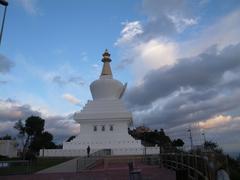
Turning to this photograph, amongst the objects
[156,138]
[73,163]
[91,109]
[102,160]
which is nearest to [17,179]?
[73,163]

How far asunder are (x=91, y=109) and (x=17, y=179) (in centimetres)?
3024

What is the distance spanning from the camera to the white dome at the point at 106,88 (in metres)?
50.9

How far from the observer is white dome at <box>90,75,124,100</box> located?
167 ft

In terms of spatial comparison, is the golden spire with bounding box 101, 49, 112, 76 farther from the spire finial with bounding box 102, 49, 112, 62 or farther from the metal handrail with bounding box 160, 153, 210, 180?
the metal handrail with bounding box 160, 153, 210, 180

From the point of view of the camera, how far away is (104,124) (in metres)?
46.7

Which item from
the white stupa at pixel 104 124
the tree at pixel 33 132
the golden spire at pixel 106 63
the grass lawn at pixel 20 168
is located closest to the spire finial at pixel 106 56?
the golden spire at pixel 106 63

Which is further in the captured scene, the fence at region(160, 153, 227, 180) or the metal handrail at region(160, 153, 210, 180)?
the metal handrail at region(160, 153, 210, 180)

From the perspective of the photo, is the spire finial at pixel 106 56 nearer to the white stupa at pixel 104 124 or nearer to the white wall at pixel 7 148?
the white stupa at pixel 104 124

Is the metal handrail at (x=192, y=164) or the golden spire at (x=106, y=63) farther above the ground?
the golden spire at (x=106, y=63)

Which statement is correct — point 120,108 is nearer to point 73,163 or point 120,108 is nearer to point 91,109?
point 91,109

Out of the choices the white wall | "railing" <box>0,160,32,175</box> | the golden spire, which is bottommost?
"railing" <box>0,160,32,175</box>

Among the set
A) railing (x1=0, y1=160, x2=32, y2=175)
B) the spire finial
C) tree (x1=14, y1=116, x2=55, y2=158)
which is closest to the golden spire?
the spire finial

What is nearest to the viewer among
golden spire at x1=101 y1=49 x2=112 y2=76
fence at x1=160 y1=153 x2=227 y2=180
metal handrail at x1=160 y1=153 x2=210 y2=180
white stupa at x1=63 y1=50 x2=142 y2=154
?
fence at x1=160 y1=153 x2=227 y2=180

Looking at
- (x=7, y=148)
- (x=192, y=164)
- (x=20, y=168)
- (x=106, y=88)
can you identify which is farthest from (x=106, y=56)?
(x=192, y=164)
